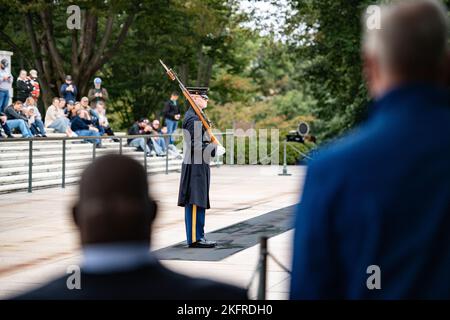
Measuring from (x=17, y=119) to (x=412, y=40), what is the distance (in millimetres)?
20749

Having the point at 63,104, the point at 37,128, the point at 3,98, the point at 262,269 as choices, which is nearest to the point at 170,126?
the point at 63,104

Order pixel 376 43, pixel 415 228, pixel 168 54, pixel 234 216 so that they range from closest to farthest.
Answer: pixel 415 228, pixel 376 43, pixel 234 216, pixel 168 54

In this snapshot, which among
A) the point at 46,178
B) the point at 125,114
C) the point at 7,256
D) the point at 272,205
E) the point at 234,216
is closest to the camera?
the point at 7,256

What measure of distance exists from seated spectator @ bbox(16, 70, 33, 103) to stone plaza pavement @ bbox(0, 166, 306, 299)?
3835 millimetres

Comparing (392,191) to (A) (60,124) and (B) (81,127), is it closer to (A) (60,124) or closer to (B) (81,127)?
(B) (81,127)

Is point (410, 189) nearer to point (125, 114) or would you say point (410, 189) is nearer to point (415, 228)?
point (415, 228)

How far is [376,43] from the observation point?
2260mm

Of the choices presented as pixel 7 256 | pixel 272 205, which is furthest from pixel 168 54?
pixel 7 256

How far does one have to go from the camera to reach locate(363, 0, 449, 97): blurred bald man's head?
2.21 metres

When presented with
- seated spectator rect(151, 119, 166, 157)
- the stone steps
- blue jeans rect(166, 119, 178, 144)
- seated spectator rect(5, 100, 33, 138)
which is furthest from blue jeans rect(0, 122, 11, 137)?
blue jeans rect(166, 119, 178, 144)

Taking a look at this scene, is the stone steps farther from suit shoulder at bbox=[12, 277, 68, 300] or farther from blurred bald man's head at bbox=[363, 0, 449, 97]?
blurred bald man's head at bbox=[363, 0, 449, 97]

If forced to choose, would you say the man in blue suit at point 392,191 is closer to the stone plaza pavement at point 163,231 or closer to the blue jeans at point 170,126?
the stone plaza pavement at point 163,231

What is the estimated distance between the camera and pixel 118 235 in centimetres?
218
